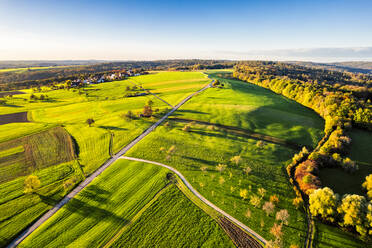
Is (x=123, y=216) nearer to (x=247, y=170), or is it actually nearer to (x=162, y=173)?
(x=162, y=173)

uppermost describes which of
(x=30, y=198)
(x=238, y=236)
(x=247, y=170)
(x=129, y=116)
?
(x=129, y=116)

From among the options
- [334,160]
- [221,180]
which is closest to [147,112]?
[221,180]

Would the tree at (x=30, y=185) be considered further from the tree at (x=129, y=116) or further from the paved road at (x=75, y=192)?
the tree at (x=129, y=116)

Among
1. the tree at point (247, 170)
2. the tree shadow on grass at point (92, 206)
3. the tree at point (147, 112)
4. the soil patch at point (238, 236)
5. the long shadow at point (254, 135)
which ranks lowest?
the soil patch at point (238, 236)

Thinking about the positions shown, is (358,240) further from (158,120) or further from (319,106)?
(319,106)

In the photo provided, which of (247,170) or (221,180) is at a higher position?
(247,170)

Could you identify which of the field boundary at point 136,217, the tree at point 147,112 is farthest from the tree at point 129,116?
the field boundary at point 136,217

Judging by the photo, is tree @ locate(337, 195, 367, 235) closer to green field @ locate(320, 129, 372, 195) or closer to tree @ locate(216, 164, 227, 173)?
green field @ locate(320, 129, 372, 195)

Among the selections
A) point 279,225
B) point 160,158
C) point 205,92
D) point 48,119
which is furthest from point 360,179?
point 48,119
